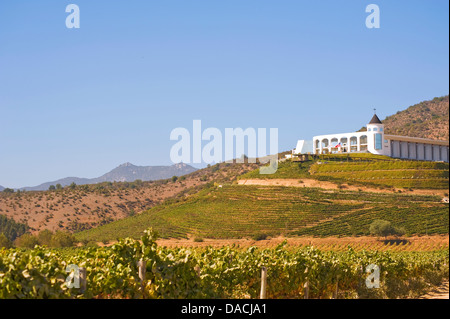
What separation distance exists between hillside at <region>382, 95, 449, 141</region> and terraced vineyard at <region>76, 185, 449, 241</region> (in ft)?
187

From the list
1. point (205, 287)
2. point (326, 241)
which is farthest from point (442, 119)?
point (205, 287)

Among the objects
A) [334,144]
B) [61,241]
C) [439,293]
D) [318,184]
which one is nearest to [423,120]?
[334,144]

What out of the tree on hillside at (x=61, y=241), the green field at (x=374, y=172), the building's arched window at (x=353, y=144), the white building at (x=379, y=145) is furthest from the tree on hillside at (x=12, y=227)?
the building's arched window at (x=353, y=144)

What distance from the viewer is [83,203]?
3826 inches

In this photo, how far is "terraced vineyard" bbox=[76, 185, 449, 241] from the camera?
210ft

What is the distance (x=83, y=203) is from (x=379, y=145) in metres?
53.3

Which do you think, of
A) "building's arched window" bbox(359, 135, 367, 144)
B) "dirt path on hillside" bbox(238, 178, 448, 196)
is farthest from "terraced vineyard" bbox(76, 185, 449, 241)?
"building's arched window" bbox(359, 135, 367, 144)

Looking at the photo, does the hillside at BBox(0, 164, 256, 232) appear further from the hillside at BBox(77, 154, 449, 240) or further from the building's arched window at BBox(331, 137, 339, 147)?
the building's arched window at BBox(331, 137, 339, 147)

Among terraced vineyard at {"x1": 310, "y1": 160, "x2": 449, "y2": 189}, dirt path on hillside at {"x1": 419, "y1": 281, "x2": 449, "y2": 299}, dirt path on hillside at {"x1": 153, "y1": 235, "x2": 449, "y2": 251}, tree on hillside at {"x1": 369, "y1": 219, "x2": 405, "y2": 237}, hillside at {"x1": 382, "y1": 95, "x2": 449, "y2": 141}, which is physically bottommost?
dirt path on hillside at {"x1": 153, "y1": 235, "x2": 449, "y2": 251}

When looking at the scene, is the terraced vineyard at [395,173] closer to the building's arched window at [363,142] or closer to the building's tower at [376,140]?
the building's tower at [376,140]

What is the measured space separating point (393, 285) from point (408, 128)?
12865 cm

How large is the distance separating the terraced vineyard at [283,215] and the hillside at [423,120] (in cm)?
5712

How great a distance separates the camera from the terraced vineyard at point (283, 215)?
64062 millimetres
